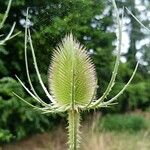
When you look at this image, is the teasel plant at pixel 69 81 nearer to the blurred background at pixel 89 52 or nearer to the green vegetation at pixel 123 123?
the blurred background at pixel 89 52

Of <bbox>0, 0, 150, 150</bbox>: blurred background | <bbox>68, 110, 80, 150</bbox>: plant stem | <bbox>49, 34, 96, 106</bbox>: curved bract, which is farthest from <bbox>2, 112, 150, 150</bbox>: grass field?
<bbox>68, 110, 80, 150</bbox>: plant stem

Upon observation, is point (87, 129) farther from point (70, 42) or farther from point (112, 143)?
point (70, 42)

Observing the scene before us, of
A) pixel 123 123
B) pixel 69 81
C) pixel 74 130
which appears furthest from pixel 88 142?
pixel 74 130

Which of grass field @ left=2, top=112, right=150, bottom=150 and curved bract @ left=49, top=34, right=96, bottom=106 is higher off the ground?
curved bract @ left=49, top=34, right=96, bottom=106

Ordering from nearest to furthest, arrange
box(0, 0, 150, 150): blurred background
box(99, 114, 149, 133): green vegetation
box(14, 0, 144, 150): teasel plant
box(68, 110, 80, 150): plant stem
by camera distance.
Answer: box(68, 110, 80, 150): plant stem
box(14, 0, 144, 150): teasel plant
box(0, 0, 150, 150): blurred background
box(99, 114, 149, 133): green vegetation

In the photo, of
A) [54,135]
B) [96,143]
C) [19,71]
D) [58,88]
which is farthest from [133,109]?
[58,88]

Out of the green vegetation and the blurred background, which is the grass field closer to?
the blurred background
